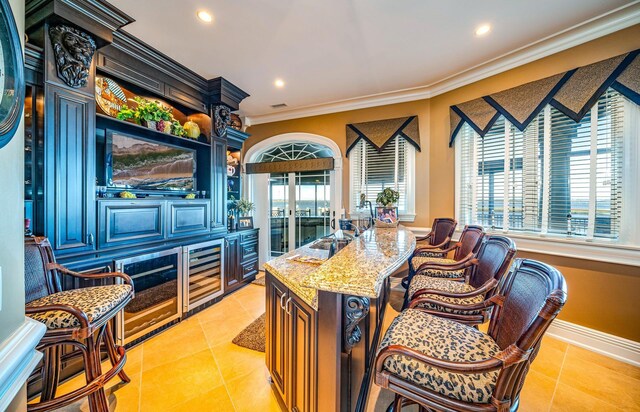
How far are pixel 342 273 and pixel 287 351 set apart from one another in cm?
72

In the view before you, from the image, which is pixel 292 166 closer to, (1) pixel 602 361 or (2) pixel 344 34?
(2) pixel 344 34

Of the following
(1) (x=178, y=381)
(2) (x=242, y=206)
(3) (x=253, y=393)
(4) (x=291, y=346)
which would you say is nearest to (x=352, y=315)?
(4) (x=291, y=346)

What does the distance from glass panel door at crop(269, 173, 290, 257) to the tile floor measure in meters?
2.41

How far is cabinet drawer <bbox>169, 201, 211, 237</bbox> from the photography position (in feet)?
9.29

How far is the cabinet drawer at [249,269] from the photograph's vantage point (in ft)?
13.1

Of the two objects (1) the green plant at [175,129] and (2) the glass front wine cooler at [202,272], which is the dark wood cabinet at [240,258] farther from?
(1) the green plant at [175,129]

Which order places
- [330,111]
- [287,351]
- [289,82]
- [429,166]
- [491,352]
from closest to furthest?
[491,352], [287,351], [289,82], [429,166], [330,111]

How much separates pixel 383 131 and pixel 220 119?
8.32 feet

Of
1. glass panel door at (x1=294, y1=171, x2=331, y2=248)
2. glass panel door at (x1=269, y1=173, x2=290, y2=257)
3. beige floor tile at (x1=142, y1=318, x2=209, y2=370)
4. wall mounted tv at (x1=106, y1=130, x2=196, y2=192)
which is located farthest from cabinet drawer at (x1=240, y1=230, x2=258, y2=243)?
beige floor tile at (x1=142, y1=318, x2=209, y2=370)

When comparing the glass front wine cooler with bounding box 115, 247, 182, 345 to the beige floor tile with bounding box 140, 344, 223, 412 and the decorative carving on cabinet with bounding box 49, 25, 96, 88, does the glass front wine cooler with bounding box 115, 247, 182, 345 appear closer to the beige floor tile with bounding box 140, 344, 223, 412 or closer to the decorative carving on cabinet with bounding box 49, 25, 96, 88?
the beige floor tile with bounding box 140, 344, 223, 412

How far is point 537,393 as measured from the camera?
1.82 m

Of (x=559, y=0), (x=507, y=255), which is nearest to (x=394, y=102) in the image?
(x=559, y=0)

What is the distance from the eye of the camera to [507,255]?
154 centimetres

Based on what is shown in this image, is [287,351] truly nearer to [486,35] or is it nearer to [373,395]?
[373,395]
